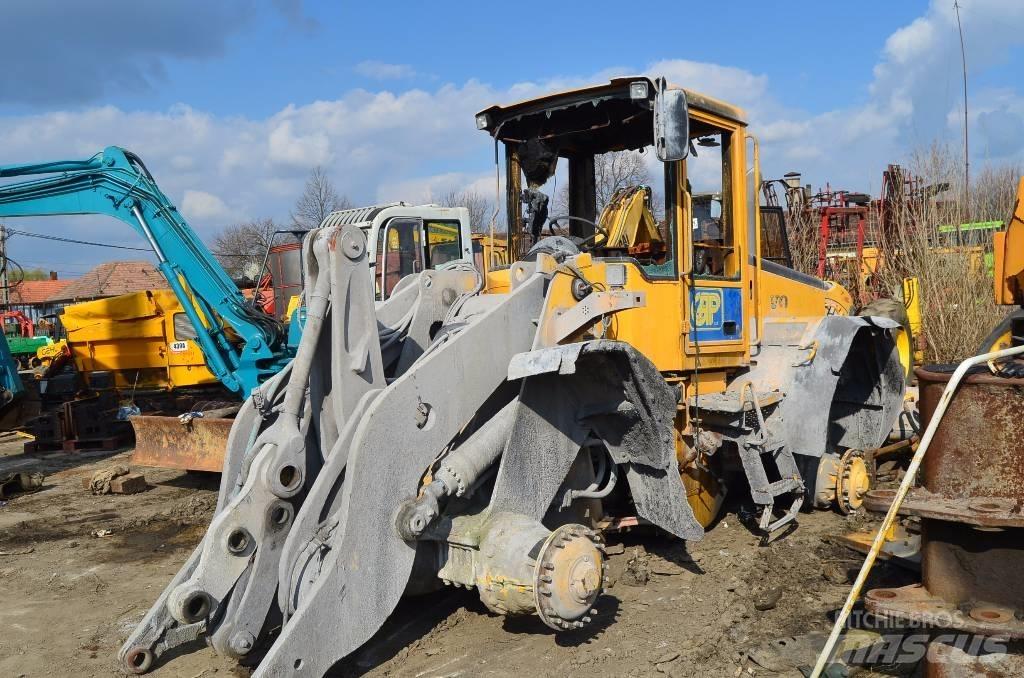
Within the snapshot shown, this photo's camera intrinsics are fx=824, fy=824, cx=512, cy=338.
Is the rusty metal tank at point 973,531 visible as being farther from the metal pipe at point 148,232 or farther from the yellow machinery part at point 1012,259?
the metal pipe at point 148,232

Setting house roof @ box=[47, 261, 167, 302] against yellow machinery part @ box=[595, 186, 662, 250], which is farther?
house roof @ box=[47, 261, 167, 302]

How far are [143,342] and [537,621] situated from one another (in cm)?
936

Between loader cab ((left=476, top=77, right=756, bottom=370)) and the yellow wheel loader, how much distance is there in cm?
2

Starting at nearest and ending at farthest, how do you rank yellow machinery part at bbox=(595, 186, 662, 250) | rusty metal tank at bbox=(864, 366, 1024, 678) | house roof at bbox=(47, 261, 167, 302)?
rusty metal tank at bbox=(864, 366, 1024, 678), yellow machinery part at bbox=(595, 186, 662, 250), house roof at bbox=(47, 261, 167, 302)

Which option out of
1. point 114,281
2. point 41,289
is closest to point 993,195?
point 114,281

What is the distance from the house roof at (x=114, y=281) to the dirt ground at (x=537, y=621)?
142ft

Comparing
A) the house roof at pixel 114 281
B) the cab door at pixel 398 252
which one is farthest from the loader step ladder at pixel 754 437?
the house roof at pixel 114 281

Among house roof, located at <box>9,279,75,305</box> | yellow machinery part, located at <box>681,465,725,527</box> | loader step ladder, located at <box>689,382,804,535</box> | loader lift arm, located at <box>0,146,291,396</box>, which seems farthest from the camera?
house roof, located at <box>9,279,75,305</box>

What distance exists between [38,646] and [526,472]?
9.24 feet

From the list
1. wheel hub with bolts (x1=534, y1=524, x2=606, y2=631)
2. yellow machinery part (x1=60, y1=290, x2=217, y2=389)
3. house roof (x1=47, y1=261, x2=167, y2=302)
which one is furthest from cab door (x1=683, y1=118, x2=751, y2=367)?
house roof (x1=47, y1=261, x2=167, y2=302)

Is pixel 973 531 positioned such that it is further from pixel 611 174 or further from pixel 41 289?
pixel 41 289

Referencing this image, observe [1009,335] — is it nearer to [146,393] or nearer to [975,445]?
[975,445]

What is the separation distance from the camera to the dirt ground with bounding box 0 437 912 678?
3.86 metres

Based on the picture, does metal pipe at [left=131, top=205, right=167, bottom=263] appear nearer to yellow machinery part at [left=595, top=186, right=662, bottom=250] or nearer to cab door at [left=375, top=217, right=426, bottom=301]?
cab door at [left=375, top=217, right=426, bottom=301]
